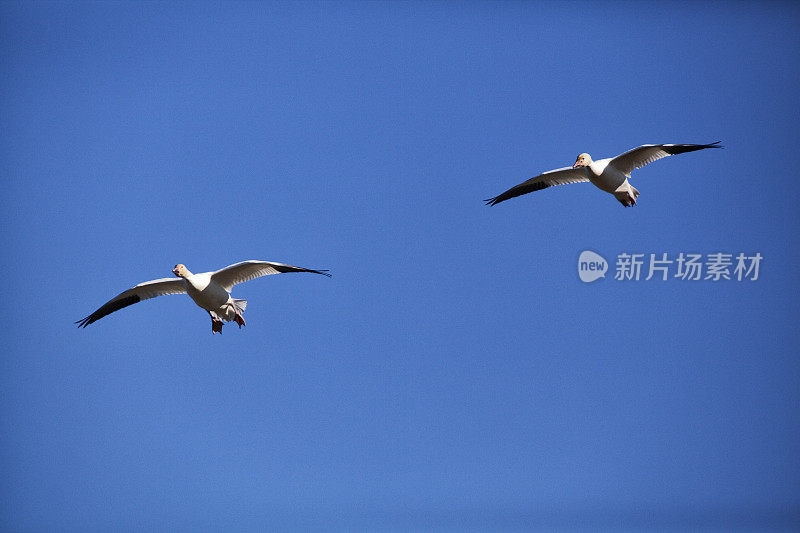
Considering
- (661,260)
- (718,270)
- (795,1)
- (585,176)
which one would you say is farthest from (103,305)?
(795,1)

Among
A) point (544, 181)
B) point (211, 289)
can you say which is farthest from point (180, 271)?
point (544, 181)

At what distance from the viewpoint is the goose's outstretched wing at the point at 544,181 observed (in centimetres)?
284

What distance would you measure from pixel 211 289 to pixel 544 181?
1.24 metres

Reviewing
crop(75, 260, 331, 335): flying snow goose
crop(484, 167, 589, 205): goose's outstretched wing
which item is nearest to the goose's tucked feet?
crop(484, 167, 589, 205): goose's outstretched wing

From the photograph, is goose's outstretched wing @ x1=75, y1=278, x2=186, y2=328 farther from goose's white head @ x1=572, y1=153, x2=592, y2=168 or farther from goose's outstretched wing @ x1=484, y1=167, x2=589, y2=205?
goose's white head @ x1=572, y1=153, x2=592, y2=168

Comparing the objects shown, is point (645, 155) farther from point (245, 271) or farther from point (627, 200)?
point (245, 271)

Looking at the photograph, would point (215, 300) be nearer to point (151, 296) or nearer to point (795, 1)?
point (151, 296)

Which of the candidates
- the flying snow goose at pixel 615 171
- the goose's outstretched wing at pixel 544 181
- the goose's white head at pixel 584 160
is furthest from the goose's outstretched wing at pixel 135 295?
the goose's white head at pixel 584 160

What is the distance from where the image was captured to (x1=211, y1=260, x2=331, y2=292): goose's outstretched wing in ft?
8.47

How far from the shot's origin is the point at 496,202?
2926 millimetres

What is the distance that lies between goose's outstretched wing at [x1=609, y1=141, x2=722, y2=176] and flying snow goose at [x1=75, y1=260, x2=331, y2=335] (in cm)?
110

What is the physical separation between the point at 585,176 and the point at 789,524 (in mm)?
1514

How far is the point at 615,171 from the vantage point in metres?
2.77

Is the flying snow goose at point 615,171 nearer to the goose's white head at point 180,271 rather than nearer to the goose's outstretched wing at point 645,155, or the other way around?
the goose's outstretched wing at point 645,155
